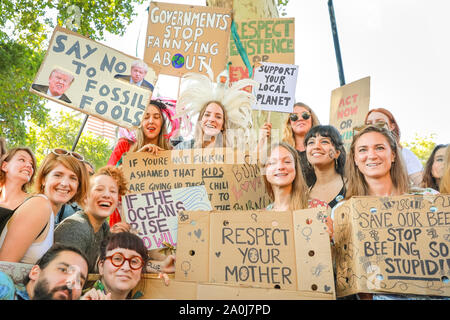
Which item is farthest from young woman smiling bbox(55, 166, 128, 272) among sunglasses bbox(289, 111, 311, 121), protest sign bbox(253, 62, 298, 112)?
protest sign bbox(253, 62, 298, 112)

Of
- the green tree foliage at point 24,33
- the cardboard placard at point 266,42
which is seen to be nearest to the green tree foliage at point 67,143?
the green tree foliage at point 24,33

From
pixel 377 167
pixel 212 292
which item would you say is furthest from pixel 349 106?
pixel 212 292

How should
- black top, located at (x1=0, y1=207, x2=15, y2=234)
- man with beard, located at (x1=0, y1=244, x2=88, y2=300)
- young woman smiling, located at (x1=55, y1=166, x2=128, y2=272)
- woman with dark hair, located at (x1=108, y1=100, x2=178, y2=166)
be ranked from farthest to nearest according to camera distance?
1. woman with dark hair, located at (x1=108, y1=100, x2=178, y2=166)
2. young woman smiling, located at (x1=55, y1=166, x2=128, y2=272)
3. black top, located at (x1=0, y1=207, x2=15, y2=234)
4. man with beard, located at (x1=0, y1=244, x2=88, y2=300)

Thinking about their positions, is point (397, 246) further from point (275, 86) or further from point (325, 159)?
point (275, 86)

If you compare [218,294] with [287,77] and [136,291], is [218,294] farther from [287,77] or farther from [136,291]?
[287,77]

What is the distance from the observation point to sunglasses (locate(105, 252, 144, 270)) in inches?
93.9

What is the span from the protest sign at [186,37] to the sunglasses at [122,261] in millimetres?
2672

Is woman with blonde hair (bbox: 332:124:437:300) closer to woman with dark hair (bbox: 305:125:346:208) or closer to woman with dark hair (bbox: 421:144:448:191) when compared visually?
woman with dark hair (bbox: 305:125:346:208)


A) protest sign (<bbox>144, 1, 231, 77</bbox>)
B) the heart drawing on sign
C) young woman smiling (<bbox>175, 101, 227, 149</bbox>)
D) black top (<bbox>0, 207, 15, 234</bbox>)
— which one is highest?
protest sign (<bbox>144, 1, 231, 77</bbox>)

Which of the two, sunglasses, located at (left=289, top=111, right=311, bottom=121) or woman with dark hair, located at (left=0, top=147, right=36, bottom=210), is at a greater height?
sunglasses, located at (left=289, top=111, right=311, bottom=121)

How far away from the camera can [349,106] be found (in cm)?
494

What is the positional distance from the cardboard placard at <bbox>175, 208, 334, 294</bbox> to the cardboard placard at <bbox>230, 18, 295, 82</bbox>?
3039 millimetres

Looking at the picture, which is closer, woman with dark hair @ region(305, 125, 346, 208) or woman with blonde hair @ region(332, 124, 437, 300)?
woman with blonde hair @ region(332, 124, 437, 300)

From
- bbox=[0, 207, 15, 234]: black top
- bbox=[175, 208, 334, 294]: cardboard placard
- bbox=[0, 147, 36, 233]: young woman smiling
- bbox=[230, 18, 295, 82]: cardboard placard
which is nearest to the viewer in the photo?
bbox=[175, 208, 334, 294]: cardboard placard
